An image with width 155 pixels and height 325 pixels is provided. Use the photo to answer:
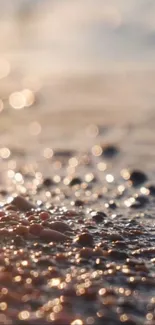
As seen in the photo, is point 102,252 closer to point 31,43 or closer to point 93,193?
point 93,193

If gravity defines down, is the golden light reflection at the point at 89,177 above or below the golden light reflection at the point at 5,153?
below

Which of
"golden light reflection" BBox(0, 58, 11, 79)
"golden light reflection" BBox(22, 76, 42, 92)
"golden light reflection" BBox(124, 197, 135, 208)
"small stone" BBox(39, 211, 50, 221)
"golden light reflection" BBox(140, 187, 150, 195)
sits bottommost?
"small stone" BBox(39, 211, 50, 221)

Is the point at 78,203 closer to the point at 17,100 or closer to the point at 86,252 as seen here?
the point at 86,252

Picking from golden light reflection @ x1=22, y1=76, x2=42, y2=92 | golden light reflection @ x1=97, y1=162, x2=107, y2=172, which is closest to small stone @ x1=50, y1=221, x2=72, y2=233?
golden light reflection @ x1=97, y1=162, x2=107, y2=172

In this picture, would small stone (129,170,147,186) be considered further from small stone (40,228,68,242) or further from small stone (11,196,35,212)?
small stone (40,228,68,242)

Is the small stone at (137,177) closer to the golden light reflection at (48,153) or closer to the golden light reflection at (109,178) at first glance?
the golden light reflection at (109,178)

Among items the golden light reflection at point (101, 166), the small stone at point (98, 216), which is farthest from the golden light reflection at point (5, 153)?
the small stone at point (98, 216)

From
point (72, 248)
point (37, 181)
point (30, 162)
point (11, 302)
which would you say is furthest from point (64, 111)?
point (11, 302)

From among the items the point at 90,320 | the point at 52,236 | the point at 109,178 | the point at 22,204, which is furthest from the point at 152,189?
the point at 90,320
